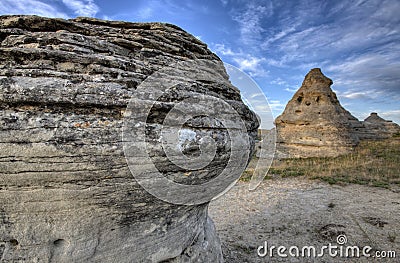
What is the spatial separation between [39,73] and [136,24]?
1647 millimetres

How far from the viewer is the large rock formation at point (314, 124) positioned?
17328mm

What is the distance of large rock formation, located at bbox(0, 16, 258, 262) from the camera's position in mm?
2209

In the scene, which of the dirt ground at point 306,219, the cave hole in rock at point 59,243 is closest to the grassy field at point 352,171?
the dirt ground at point 306,219

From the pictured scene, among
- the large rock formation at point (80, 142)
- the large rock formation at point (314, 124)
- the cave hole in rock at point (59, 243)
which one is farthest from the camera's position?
the large rock formation at point (314, 124)

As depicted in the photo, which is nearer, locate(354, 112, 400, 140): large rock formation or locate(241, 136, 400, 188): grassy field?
locate(241, 136, 400, 188): grassy field

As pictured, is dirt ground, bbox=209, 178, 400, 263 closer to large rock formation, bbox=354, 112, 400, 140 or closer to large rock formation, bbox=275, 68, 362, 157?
large rock formation, bbox=275, 68, 362, 157

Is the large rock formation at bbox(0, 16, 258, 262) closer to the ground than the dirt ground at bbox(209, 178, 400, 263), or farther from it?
farther from it

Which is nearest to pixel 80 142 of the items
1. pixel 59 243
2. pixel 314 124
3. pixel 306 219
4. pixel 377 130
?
pixel 59 243

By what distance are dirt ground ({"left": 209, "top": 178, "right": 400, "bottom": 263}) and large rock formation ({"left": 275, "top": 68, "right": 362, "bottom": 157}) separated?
7.95 metres

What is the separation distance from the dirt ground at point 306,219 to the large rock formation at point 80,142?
3253mm

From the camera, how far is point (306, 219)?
22.9 ft

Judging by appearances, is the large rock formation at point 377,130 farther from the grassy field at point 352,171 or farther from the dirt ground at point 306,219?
the dirt ground at point 306,219

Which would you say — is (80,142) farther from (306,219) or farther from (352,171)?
(352,171)

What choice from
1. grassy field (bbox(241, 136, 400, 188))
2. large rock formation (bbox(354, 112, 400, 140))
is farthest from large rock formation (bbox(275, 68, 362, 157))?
large rock formation (bbox(354, 112, 400, 140))
